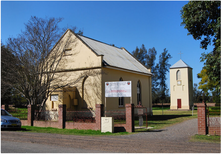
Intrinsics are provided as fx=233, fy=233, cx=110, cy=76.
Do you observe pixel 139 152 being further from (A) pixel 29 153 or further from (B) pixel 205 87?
(B) pixel 205 87

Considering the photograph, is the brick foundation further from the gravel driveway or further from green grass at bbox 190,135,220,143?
the gravel driveway

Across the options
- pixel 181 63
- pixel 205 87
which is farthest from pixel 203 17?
pixel 181 63

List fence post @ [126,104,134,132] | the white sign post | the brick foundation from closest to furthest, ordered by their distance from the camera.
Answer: the brick foundation < fence post @ [126,104,134,132] < the white sign post

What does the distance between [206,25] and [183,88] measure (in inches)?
1756

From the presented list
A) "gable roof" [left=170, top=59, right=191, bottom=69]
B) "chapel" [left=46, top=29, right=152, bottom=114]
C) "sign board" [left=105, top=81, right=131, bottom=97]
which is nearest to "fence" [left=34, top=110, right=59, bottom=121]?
"chapel" [left=46, top=29, right=152, bottom=114]

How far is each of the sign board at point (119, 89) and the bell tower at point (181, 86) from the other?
137ft

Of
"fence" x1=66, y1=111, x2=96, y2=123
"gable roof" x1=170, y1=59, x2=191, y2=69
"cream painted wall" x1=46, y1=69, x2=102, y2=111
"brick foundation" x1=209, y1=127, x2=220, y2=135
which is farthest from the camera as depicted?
"gable roof" x1=170, y1=59, x2=191, y2=69

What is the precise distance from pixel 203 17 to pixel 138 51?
57125mm

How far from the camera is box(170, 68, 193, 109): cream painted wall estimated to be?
55.4 meters

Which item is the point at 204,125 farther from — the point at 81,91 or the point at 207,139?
the point at 81,91

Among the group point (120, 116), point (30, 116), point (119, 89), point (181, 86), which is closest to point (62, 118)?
point (30, 116)

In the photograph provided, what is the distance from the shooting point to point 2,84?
21328 millimetres

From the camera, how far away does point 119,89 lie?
680 inches

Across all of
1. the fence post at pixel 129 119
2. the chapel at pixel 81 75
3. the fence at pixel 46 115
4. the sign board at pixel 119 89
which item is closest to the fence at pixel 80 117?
the fence at pixel 46 115
